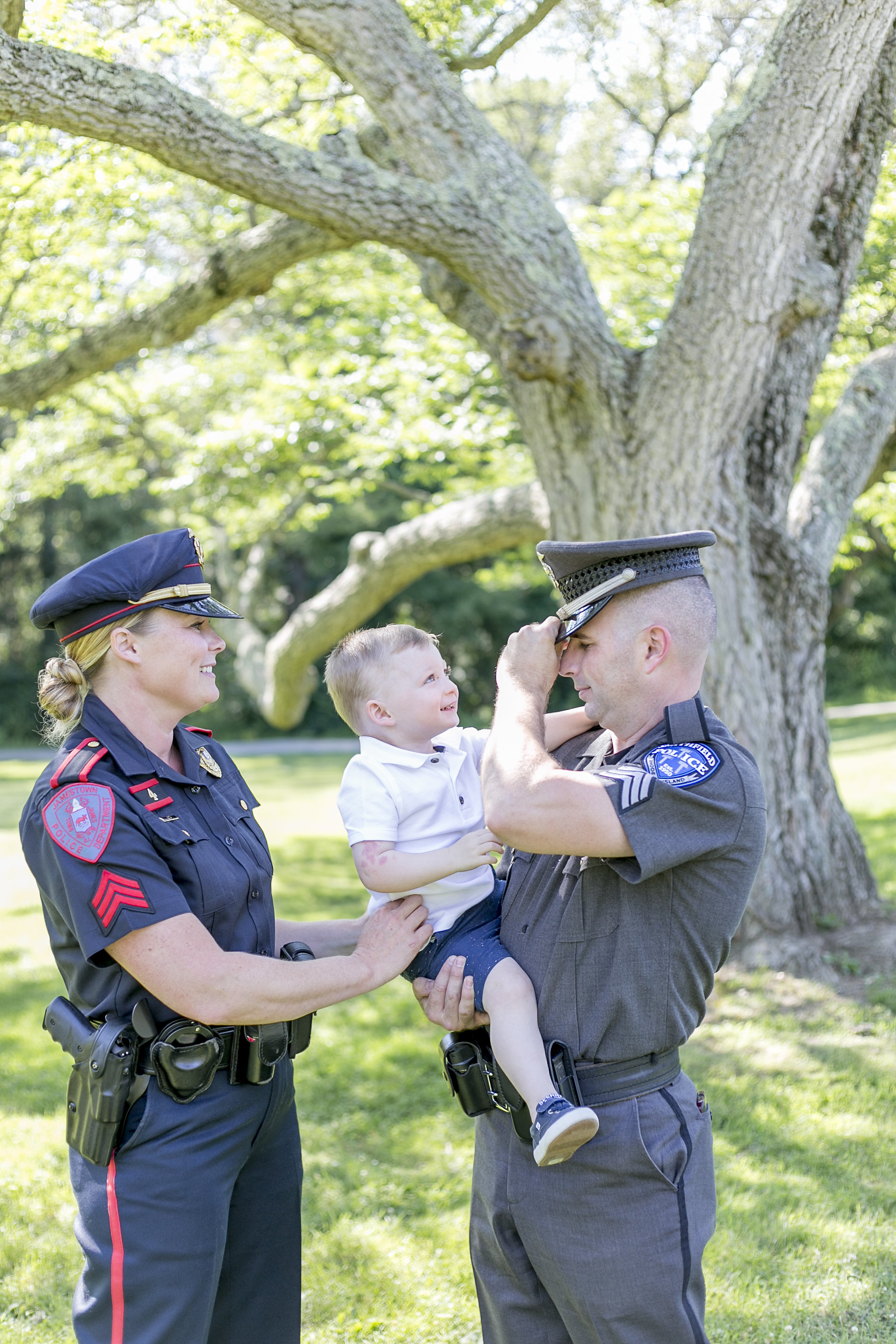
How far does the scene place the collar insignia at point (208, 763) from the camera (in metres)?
2.43

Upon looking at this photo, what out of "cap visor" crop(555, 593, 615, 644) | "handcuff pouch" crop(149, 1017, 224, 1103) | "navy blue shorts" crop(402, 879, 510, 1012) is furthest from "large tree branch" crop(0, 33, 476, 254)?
"handcuff pouch" crop(149, 1017, 224, 1103)

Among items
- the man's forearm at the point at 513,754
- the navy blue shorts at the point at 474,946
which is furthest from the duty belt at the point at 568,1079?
the man's forearm at the point at 513,754

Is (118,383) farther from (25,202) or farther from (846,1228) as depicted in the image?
(846,1228)

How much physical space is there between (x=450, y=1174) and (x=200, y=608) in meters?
2.89

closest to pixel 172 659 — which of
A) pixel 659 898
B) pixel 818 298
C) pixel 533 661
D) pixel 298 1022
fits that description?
pixel 533 661

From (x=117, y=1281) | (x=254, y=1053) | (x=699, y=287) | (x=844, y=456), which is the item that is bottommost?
(x=117, y=1281)

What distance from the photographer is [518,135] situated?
542 inches

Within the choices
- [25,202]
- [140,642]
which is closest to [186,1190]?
[140,642]

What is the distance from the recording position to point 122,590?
221 cm

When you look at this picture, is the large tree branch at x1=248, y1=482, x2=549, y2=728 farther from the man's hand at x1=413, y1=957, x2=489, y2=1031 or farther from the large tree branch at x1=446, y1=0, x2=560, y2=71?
the man's hand at x1=413, y1=957, x2=489, y2=1031

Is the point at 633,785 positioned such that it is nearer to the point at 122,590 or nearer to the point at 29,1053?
the point at 122,590

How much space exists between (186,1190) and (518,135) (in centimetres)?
1422

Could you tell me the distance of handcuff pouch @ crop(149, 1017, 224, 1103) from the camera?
6.79 ft

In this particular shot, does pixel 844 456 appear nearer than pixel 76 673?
No
